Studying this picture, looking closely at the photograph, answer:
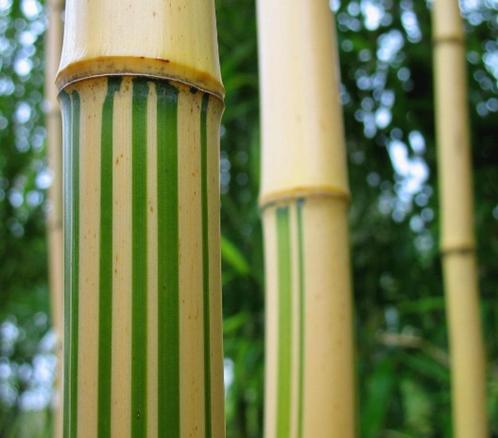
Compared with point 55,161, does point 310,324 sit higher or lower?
lower

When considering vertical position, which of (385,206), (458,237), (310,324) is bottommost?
(310,324)

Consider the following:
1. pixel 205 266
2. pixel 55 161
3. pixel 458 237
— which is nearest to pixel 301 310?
pixel 205 266

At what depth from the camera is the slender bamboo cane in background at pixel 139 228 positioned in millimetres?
321

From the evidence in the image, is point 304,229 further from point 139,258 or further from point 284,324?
point 139,258

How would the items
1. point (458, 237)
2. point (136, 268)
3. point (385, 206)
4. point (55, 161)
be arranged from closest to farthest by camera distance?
1. point (136, 268)
2. point (458, 237)
3. point (55, 161)
4. point (385, 206)

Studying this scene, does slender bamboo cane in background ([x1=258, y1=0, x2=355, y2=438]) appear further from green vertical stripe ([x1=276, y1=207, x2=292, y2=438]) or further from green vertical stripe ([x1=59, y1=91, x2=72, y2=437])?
green vertical stripe ([x1=59, y1=91, x2=72, y2=437])

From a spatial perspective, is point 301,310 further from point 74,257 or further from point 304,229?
point 74,257

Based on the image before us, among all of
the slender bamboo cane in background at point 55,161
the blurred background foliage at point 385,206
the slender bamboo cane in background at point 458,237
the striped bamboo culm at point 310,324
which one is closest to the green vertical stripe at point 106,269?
the striped bamboo culm at point 310,324

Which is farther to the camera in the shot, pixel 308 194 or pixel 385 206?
pixel 385 206

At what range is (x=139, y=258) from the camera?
A: 0.32 m

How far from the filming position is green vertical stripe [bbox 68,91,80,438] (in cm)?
33

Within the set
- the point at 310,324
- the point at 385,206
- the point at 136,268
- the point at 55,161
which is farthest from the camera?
the point at 385,206

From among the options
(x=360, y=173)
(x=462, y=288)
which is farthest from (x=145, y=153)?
(x=360, y=173)

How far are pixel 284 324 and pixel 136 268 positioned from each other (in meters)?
0.23
